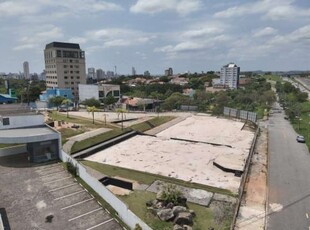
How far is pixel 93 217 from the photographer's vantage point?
19391 mm

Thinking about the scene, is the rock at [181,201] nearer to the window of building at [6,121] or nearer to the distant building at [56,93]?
the window of building at [6,121]

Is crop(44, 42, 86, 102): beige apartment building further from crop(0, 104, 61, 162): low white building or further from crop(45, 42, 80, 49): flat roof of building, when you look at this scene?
crop(0, 104, 61, 162): low white building

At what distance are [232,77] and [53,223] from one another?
151 m

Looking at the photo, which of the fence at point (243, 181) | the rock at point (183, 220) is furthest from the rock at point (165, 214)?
the fence at point (243, 181)

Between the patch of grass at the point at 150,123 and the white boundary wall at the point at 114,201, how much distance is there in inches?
834

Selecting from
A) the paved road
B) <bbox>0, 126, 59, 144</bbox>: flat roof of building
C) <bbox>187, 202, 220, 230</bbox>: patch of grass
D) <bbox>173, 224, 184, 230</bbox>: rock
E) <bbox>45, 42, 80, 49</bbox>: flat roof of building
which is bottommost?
the paved road

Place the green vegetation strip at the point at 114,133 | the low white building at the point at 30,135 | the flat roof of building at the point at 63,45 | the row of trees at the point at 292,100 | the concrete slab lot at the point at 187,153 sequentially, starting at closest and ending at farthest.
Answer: the concrete slab lot at the point at 187,153 < the low white building at the point at 30,135 < the green vegetation strip at the point at 114,133 < the row of trees at the point at 292,100 < the flat roof of building at the point at 63,45

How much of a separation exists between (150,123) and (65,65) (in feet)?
231

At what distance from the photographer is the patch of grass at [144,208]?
17.8m

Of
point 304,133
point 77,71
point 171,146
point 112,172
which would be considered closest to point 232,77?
→ point 77,71

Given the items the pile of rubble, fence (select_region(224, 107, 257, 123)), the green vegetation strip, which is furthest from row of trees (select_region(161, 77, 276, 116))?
the pile of rubble

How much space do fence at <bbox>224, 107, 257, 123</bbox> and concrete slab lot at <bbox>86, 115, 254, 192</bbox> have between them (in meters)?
7.51

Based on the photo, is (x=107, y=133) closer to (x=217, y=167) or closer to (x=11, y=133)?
(x=11, y=133)

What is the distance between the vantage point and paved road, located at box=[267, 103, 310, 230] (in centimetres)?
1931
